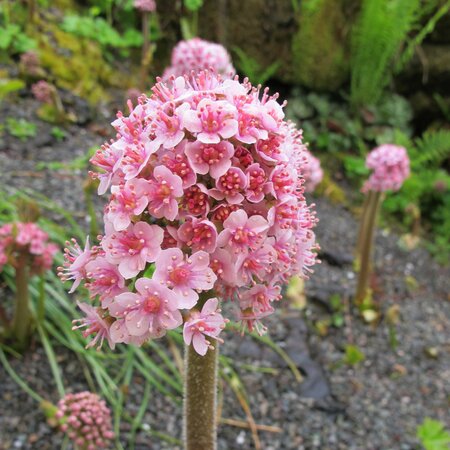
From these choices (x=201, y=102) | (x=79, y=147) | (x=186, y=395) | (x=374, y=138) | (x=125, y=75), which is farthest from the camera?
(x=374, y=138)

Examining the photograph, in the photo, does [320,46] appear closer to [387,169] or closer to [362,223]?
[362,223]

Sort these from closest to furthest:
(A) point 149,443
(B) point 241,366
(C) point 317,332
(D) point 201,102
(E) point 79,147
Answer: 1. (D) point 201,102
2. (A) point 149,443
3. (B) point 241,366
4. (C) point 317,332
5. (E) point 79,147

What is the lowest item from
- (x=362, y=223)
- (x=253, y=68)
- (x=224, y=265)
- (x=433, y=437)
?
(x=433, y=437)

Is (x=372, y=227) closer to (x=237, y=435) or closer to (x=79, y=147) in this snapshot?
(x=237, y=435)

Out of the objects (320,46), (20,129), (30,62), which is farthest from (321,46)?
(20,129)

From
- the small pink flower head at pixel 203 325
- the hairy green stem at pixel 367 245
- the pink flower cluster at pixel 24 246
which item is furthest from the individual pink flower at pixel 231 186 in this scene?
the hairy green stem at pixel 367 245

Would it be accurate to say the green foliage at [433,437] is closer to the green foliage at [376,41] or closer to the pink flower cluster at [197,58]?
the pink flower cluster at [197,58]

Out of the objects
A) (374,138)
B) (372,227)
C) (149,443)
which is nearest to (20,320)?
(149,443)
